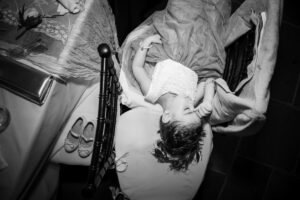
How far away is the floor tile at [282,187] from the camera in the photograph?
7.39 ft

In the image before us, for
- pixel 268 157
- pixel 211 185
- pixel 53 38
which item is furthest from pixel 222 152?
pixel 53 38

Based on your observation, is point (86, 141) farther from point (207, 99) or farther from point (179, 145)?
point (207, 99)

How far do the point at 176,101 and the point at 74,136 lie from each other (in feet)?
1.85

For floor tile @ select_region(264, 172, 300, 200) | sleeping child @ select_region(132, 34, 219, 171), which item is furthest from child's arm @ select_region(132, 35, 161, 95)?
floor tile @ select_region(264, 172, 300, 200)

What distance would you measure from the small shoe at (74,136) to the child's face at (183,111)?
19.0 inches

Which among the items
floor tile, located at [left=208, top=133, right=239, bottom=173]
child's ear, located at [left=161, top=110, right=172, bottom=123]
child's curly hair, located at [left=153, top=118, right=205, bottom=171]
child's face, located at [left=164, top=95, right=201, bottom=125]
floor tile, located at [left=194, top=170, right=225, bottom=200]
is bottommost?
floor tile, located at [left=194, top=170, right=225, bottom=200]

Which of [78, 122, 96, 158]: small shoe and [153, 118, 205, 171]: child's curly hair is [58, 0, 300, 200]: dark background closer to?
[153, 118, 205, 171]: child's curly hair

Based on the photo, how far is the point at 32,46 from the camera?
1202 millimetres

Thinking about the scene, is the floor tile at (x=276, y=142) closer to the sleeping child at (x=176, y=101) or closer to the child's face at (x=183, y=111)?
the sleeping child at (x=176, y=101)

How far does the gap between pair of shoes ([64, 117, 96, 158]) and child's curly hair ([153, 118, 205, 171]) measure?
13.9 inches

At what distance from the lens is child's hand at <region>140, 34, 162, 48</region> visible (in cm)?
154

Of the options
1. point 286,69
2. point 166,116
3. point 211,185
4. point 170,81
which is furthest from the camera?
point 286,69

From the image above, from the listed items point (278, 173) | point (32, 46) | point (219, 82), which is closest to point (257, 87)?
point (219, 82)

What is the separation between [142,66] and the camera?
5.09ft
